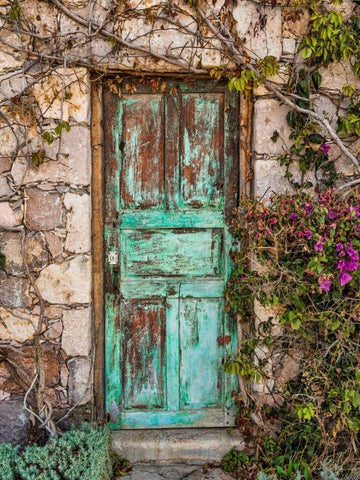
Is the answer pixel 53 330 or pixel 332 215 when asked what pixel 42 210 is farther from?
pixel 332 215

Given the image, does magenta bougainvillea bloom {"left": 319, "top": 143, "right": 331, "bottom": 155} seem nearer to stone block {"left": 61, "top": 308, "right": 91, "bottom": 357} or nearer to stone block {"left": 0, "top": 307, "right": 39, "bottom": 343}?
stone block {"left": 61, "top": 308, "right": 91, "bottom": 357}

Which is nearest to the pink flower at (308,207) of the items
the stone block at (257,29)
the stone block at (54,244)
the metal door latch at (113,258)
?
the stone block at (257,29)

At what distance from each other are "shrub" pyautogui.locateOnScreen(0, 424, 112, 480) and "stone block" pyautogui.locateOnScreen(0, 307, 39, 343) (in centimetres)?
62

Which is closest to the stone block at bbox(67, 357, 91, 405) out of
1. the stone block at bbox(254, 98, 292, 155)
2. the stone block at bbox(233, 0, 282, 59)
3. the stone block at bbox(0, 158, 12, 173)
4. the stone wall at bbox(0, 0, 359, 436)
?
the stone wall at bbox(0, 0, 359, 436)

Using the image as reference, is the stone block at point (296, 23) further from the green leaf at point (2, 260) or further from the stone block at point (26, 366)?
the stone block at point (26, 366)

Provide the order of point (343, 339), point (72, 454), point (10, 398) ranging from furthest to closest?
point (10, 398) < point (343, 339) < point (72, 454)

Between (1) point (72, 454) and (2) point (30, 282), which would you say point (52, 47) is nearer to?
(2) point (30, 282)

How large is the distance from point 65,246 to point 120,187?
0.52 meters

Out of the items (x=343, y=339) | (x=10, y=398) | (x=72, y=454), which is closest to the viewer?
(x=72, y=454)

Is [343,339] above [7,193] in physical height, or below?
below

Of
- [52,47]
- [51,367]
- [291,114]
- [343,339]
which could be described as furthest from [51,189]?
[343,339]

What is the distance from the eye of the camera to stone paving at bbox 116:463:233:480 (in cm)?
302

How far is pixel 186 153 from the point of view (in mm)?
3209

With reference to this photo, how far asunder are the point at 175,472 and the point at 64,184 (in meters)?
1.87
